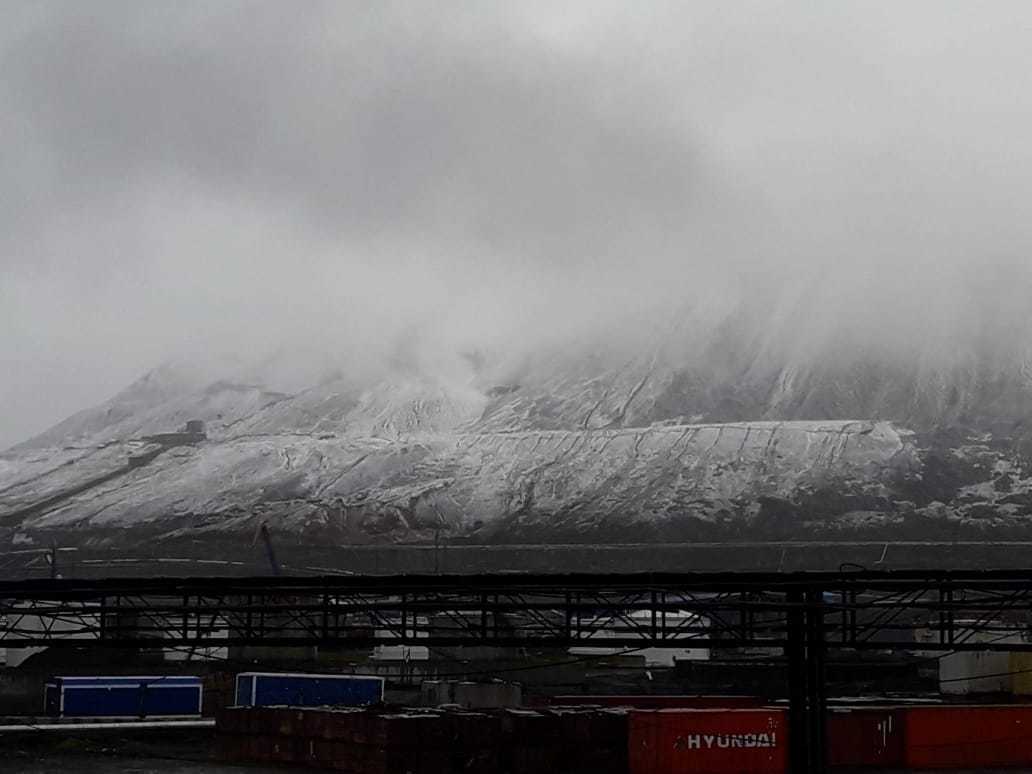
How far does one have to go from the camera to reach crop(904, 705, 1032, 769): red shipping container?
50750 mm

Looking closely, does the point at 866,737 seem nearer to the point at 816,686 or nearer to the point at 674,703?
the point at 674,703

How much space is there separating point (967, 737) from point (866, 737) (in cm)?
444

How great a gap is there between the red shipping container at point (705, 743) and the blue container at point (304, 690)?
17.7 metres

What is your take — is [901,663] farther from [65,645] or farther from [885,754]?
→ [65,645]

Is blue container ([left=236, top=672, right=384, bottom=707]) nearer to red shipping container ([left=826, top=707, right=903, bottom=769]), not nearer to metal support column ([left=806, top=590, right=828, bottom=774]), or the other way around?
red shipping container ([left=826, top=707, right=903, bottom=769])

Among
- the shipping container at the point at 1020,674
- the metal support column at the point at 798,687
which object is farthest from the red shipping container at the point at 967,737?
the metal support column at the point at 798,687

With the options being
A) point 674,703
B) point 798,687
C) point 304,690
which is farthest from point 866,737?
point 304,690

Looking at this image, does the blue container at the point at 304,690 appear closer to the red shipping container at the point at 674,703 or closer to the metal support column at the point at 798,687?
the red shipping container at the point at 674,703

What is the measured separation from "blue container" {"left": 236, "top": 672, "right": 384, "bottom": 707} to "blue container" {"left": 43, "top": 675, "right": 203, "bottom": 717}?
22.6 ft

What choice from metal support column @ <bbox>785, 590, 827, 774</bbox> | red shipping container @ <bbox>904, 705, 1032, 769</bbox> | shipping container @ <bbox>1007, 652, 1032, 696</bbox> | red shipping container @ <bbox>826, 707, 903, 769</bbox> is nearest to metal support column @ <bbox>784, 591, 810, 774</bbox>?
metal support column @ <bbox>785, 590, 827, 774</bbox>

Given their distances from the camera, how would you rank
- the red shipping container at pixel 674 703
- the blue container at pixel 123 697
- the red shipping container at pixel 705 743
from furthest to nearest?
the blue container at pixel 123 697 → the red shipping container at pixel 674 703 → the red shipping container at pixel 705 743

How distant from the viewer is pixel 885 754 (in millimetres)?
50656

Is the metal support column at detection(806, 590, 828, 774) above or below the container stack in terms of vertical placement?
above

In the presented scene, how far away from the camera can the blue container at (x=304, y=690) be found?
61406 millimetres
